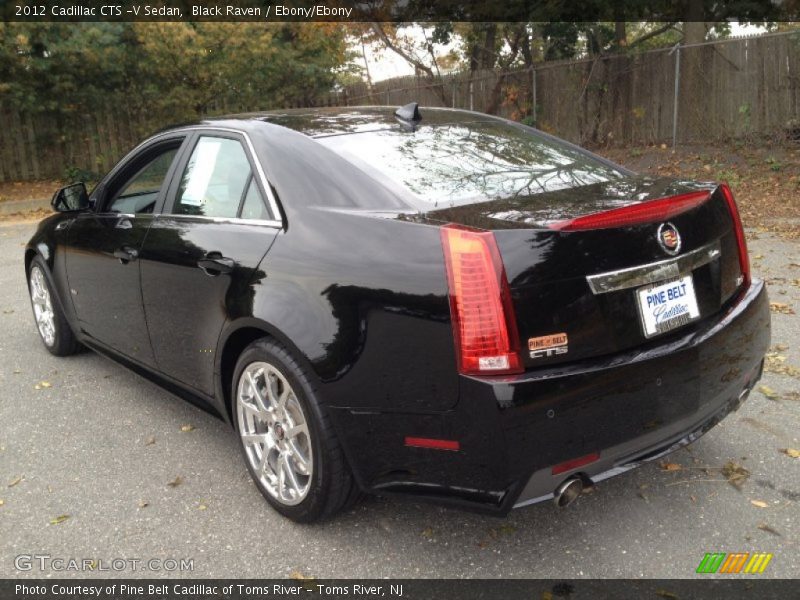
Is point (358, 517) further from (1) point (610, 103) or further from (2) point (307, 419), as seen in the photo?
(1) point (610, 103)

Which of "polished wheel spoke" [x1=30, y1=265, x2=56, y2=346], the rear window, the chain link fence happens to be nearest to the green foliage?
the chain link fence

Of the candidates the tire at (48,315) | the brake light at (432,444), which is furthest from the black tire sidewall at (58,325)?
the brake light at (432,444)

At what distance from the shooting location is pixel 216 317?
328cm

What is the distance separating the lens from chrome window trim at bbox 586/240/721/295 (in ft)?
8.13

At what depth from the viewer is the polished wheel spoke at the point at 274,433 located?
118 inches

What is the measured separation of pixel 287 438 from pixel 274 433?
117 mm

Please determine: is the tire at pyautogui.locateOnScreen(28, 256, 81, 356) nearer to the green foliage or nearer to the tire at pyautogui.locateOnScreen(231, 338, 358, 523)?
the tire at pyautogui.locateOnScreen(231, 338, 358, 523)

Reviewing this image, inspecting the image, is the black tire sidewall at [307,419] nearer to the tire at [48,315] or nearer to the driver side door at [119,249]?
the driver side door at [119,249]

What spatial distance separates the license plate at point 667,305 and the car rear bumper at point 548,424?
6 cm

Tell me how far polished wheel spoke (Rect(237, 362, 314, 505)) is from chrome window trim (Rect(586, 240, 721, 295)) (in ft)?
4.02

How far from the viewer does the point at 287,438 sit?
3.05 m

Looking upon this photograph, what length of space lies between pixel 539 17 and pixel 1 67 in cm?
1179

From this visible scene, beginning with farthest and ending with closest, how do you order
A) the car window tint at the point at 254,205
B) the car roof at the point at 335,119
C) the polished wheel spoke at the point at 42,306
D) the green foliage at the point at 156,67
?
the green foliage at the point at 156,67 → the polished wheel spoke at the point at 42,306 → the car roof at the point at 335,119 → the car window tint at the point at 254,205

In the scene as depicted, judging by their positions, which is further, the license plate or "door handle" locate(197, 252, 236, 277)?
"door handle" locate(197, 252, 236, 277)
